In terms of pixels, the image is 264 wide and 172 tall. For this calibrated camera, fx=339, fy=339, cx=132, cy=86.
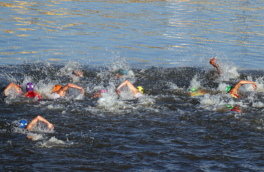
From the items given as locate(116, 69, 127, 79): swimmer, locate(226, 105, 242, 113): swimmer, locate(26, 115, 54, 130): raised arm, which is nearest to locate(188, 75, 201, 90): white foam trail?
locate(226, 105, 242, 113): swimmer

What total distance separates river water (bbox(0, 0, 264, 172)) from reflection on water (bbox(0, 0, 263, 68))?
0.07 metres

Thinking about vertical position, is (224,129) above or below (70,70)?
below

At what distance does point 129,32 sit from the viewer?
67.0 ft

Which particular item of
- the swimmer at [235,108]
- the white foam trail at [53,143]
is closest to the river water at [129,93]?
the white foam trail at [53,143]

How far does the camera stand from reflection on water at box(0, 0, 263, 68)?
1623 cm

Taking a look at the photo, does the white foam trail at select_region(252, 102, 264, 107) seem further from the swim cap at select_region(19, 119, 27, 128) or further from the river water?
the swim cap at select_region(19, 119, 27, 128)

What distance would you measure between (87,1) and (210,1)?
39.5 ft

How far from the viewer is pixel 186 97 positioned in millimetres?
10523

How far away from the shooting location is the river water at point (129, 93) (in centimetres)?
683

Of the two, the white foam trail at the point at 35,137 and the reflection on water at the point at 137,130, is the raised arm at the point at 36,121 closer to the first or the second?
the reflection on water at the point at 137,130

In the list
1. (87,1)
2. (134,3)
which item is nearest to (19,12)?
(87,1)

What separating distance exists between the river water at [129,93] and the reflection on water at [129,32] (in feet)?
0.22

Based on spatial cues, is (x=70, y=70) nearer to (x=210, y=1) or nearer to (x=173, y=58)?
(x=173, y=58)

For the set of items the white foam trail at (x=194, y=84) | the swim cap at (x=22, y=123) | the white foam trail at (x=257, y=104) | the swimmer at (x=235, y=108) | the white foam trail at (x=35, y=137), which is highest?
the white foam trail at (x=194, y=84)
